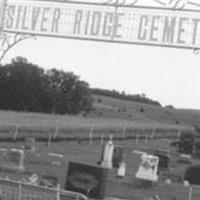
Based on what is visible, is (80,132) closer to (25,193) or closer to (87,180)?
(87,180)

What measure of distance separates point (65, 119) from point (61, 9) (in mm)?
27273

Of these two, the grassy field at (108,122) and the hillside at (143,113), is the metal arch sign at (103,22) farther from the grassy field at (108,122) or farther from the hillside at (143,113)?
the grassy field at (108,122)

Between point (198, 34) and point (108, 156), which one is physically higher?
point (198, 34)

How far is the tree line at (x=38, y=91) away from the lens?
150 ft

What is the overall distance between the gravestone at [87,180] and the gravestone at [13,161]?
16.1ft

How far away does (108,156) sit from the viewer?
23.0 meters

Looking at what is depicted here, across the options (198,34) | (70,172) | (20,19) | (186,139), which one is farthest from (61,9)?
(186,139)

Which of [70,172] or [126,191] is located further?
[126,191]

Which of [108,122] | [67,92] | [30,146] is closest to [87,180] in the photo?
[30,146]

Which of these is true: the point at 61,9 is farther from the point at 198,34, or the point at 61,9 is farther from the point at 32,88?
the point at 32,88

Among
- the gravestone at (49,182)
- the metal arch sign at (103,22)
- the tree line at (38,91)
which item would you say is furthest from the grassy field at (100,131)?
the metal arch sign at (103,22)

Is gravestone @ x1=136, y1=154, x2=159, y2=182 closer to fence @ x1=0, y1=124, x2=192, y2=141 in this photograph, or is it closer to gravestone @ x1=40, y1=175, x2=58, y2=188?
gravestone @ x1=40, y1=175, x2=58, y2=188

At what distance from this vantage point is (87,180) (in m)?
14.9

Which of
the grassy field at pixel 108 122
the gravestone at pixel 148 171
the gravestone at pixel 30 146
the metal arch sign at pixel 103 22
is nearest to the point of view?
the metal arch sign at pixel 103 22
